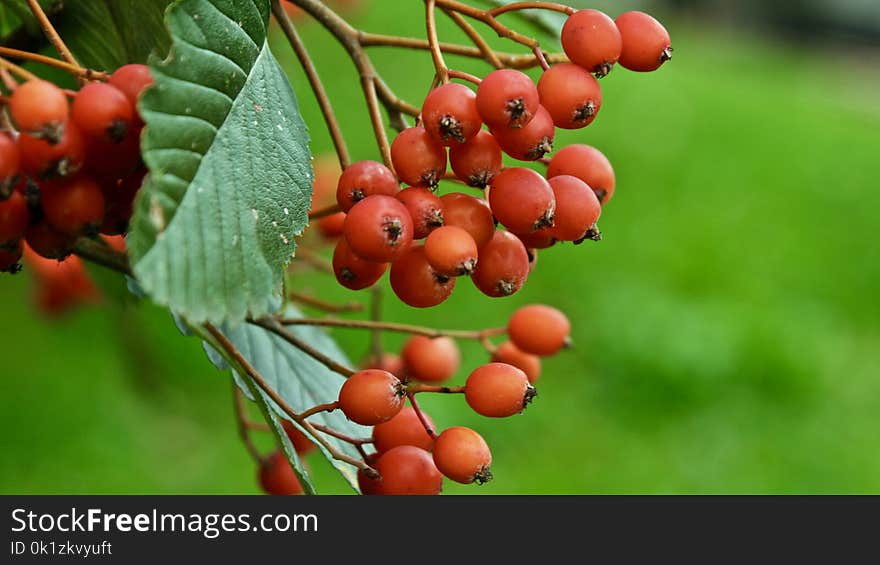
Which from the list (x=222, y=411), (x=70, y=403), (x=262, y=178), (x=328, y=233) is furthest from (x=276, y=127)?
(x=222, y=411)

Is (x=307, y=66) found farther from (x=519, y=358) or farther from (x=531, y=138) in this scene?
(x=519, y=358)

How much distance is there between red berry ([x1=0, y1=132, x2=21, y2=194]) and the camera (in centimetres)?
49

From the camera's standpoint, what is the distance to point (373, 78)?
0.71 meters

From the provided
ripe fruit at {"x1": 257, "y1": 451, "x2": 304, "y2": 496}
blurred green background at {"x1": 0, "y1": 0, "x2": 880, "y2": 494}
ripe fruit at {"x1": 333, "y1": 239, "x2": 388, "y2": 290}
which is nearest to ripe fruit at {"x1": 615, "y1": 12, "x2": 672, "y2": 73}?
ripe fruit at {"x1": 333, "y1": 239, "x2": 388, "y2": 290}

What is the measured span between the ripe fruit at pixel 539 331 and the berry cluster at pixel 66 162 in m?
0.43

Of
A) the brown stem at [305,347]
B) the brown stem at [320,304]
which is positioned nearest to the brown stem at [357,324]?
the brown stem at [305,347]

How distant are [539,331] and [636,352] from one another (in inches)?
103

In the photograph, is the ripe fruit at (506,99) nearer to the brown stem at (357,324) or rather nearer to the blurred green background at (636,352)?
the brown stem at (357,324)

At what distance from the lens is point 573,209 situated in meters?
0.62

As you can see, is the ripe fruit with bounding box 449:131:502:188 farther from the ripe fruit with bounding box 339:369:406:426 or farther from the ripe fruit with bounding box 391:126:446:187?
the ripe fruit with bounding box 339:369:406:426

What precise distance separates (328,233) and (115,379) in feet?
6.09

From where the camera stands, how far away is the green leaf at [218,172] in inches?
19.9

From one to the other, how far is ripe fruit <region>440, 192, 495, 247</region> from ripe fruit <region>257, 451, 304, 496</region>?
15.8 inches
